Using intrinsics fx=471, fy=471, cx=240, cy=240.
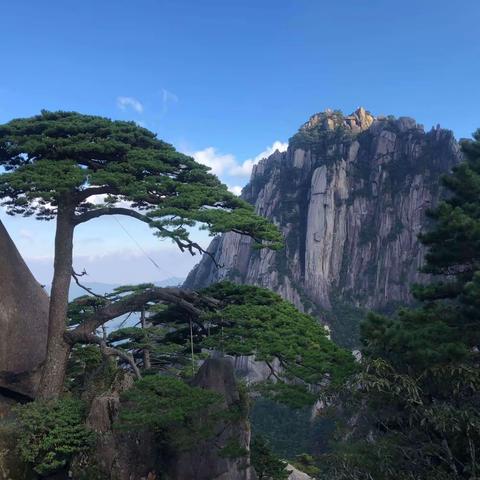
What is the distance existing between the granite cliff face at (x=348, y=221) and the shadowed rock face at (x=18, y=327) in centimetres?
7992

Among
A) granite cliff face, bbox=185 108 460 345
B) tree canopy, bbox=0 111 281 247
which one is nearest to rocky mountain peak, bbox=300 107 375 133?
granite cliff face, bbox=185 108 460 345

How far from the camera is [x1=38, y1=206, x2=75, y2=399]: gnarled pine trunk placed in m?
11.9

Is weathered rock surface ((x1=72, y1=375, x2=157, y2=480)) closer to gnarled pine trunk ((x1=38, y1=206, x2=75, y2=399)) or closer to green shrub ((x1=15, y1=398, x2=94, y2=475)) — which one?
green shrub ((x1=15, y1=398, x2=94, y2=475))

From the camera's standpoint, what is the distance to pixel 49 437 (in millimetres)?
9812

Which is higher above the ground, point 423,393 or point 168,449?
point 423,393

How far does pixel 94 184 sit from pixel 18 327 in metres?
4.75

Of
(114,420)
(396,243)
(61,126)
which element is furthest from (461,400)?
(396,243)

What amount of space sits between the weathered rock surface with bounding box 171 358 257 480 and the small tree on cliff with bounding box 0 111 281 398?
3.14m

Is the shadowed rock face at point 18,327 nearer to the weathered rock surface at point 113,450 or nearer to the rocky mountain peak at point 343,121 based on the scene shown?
the weathered rock surface at point 113,450

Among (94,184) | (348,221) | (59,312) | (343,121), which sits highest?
(343,121)

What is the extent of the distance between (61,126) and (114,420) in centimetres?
699

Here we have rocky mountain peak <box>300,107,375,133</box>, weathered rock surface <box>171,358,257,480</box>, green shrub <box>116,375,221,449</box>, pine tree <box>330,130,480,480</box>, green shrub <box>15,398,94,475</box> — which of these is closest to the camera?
pine tree <box>330,130,480,480</box>

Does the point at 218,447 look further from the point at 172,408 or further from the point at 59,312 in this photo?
the point at 59,312

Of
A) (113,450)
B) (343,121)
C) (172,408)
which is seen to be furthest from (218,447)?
(343,121)
